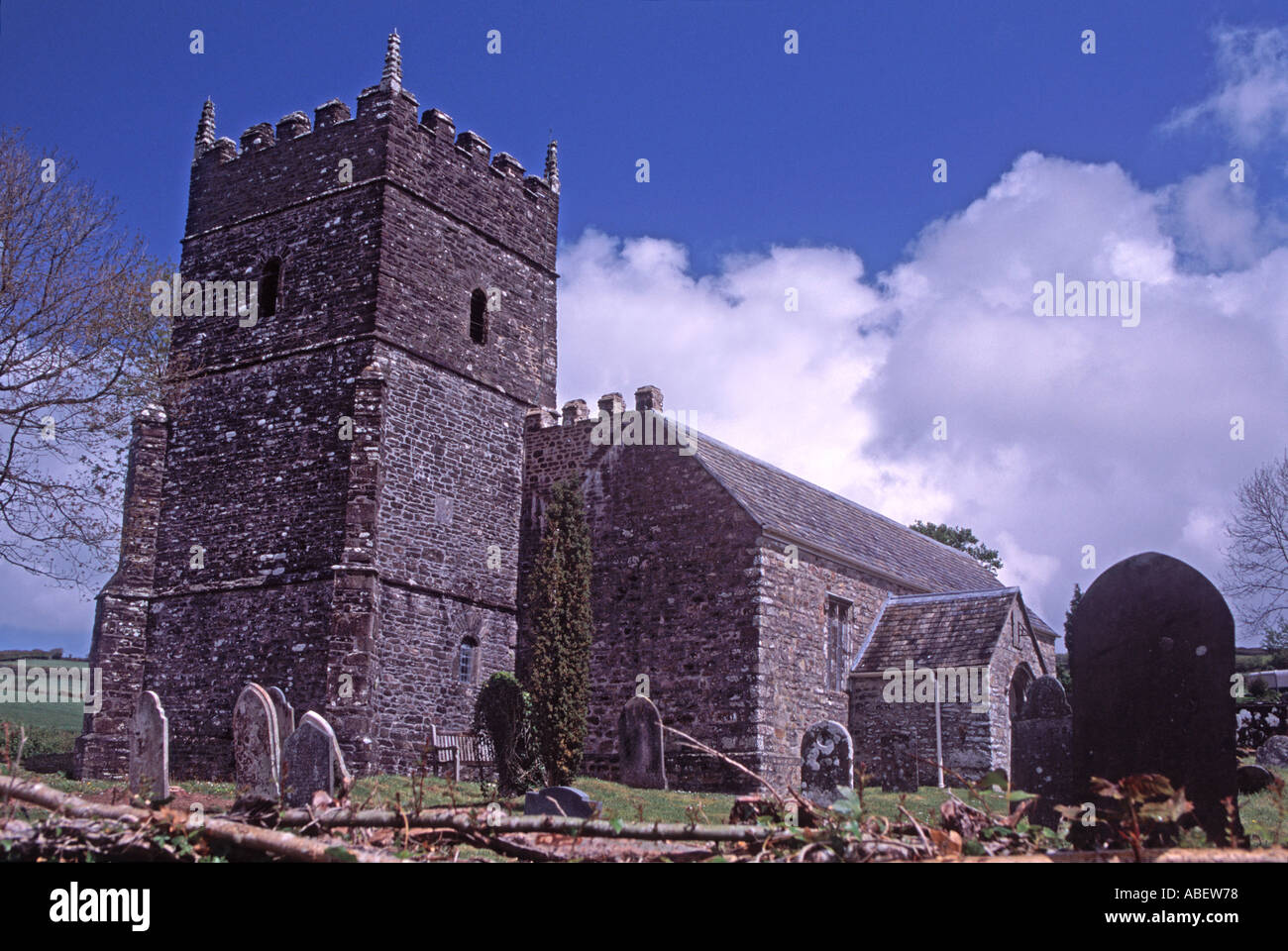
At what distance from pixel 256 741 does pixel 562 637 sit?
9885 millimetres

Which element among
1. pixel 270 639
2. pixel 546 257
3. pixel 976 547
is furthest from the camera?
pixel 976 547

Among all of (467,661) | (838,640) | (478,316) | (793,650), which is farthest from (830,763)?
(478,316)

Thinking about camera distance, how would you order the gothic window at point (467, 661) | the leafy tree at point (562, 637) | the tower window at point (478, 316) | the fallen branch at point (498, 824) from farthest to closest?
the tower window at point (478, 316), the gothic window at point (467, 661), the leafy tree at point (562, 637), the fallen branch at point (498, 824)

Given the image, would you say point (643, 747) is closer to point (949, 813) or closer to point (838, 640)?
point (838, 640)

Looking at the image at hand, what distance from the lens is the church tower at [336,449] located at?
2084 cm

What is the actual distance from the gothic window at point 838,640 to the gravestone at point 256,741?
14144mm

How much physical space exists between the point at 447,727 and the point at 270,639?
398 centimetres

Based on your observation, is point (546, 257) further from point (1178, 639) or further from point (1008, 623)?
point (1178, 639)

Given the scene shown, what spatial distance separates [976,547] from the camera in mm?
46156

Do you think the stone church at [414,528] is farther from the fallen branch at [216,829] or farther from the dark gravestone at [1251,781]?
the fallen branch at [216,829]

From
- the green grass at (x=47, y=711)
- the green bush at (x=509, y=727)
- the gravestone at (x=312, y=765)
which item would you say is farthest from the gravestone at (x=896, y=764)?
the green grass at (x=47, y=711)

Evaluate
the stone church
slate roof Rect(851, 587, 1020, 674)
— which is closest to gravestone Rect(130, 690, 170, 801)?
the stone church

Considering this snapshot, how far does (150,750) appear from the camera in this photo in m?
10.8
